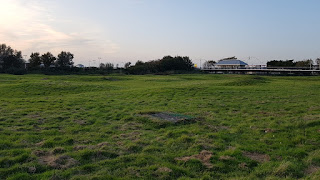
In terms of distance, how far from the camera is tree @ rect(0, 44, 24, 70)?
8214cm

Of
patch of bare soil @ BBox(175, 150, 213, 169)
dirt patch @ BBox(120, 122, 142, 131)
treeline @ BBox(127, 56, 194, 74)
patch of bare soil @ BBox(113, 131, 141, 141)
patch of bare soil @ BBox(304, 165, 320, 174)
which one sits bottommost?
patch of bare soil @ BBox(304, 165, 320, 174)

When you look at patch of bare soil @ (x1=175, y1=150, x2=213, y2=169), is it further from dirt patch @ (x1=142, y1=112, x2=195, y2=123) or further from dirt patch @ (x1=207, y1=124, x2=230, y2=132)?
dirt patch @ (x1=142, y1=112, x2=195, y2=123)

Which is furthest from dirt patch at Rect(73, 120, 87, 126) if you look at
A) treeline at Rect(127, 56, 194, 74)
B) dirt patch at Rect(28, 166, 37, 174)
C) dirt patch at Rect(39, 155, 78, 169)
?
treeline at Rect(127, 56, 194, 74)

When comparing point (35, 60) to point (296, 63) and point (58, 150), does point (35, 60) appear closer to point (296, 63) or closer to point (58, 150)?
point (58, 150)

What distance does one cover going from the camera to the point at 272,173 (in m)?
6.31

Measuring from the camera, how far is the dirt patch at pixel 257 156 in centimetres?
732

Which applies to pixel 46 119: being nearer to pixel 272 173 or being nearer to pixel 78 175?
pixel 78 175

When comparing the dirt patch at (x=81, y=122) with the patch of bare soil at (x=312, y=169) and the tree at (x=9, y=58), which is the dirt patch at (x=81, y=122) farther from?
the tree at (x=9, y=58)

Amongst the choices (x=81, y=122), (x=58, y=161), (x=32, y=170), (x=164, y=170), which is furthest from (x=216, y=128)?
(x=32, y=170)

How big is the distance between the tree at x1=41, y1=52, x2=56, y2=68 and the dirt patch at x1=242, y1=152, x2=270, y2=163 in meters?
92.5

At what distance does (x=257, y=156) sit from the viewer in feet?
25.0

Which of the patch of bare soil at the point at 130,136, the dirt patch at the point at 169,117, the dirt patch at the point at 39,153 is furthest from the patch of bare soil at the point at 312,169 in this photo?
the dirt patch at the point at 39,153

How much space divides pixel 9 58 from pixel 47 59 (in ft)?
38.0

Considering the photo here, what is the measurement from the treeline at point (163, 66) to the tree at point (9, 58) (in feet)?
117
